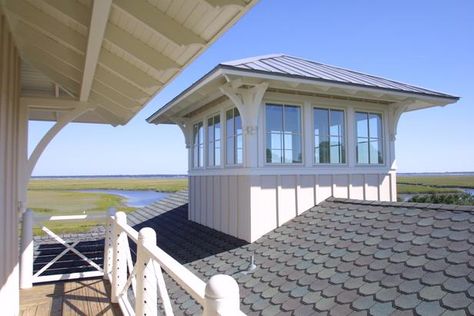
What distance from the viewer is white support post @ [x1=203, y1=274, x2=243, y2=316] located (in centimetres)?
103

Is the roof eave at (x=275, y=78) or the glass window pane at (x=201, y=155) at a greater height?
the roof eave at (x=275, y=78)

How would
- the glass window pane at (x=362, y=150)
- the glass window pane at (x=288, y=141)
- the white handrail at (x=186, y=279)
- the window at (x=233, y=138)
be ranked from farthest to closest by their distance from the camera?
the glass window pane at (x=362, y=150) < the window at (x=233, y=138) < the glass window pane at (x=288, y=141) < the white handrail at (x=186, y=279)

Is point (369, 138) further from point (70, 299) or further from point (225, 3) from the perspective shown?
point (225, 3)

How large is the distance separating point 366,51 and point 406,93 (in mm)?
3277

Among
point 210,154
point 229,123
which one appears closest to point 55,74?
point 229,123

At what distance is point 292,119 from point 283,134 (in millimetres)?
328

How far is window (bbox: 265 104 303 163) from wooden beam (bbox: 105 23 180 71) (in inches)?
134

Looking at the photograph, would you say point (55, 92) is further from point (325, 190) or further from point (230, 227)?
point (325, 190)

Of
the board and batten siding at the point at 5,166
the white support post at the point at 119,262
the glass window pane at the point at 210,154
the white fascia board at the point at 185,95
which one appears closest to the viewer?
the board and batten siding at the point at 5,166

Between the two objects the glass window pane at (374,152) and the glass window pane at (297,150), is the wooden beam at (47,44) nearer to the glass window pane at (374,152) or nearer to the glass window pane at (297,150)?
the glass window pane at (297,150)

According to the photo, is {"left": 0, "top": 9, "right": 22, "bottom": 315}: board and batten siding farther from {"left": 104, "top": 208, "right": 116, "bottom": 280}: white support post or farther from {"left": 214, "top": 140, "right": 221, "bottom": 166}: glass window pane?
{"left": 214, "top": 140, "right": 221, "bottom": 166}: glass window pane

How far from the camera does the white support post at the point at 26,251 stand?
403cm

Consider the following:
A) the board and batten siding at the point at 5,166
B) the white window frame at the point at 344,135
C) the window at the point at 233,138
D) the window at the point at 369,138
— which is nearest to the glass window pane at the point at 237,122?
the window at the point at 233,138

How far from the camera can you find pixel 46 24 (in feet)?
7.59
